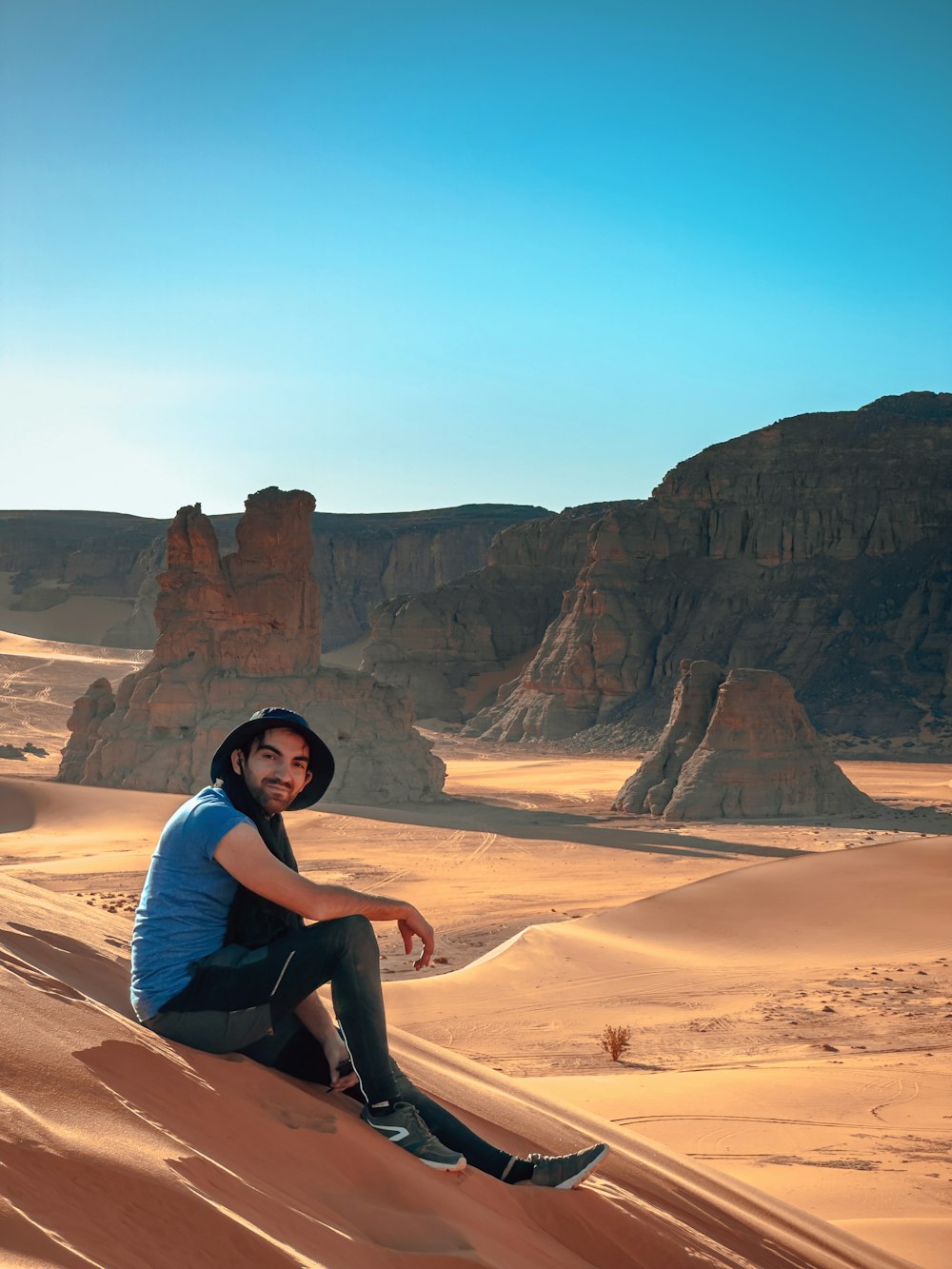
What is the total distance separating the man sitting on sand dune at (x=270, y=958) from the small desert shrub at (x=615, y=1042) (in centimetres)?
492

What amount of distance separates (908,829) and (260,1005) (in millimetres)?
23234

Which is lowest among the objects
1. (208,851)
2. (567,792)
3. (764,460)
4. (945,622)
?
(567,792)

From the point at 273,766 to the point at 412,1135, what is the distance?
115 cm

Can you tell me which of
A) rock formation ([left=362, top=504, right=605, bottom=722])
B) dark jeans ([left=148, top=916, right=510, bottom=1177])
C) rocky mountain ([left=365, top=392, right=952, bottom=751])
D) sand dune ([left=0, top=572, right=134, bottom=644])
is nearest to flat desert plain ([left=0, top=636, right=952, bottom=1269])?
dark jeans ([left=148, top=916, right=510, bottom=1177])

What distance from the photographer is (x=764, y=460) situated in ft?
186

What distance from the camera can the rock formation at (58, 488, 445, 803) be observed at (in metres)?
28.5

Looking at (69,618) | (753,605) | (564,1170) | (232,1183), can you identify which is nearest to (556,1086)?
(564,1170)

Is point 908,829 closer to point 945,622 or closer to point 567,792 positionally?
point 567,792

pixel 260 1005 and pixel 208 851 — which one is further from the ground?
pixel 208 851

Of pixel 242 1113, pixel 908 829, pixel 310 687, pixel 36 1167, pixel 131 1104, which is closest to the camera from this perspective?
pixel 36 1167

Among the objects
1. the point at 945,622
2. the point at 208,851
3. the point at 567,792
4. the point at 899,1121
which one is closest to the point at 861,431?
the point at 945,622

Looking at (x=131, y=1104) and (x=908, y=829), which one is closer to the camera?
(x=131, y=1104)

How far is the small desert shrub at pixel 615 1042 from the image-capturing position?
8508 millimetres

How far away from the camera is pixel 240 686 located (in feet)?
95.7
